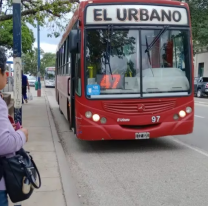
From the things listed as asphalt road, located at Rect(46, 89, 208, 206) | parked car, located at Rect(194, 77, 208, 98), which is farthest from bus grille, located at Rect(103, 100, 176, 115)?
parked car, located at Rect(194, 77, 208, 98)

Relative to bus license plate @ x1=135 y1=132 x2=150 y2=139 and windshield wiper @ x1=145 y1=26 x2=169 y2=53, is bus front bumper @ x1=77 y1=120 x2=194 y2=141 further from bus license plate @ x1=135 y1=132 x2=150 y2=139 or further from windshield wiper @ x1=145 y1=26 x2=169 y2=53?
windshield wiper @ x1=145 y1=26 x2=169 y2=53

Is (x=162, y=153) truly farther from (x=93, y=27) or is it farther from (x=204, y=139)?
(x=93, y=27)

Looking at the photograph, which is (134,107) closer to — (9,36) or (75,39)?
(75,39)

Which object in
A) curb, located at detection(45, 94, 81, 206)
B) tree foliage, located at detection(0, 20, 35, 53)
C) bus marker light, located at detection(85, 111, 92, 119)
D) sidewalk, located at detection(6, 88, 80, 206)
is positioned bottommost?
curb, located at detection(45, 94, 81, 206)

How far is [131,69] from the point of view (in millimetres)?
8094

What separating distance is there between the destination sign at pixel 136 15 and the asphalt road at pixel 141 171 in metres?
2.90

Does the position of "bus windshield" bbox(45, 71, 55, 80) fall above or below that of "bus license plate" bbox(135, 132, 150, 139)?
above

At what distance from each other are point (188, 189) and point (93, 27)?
4.03 m

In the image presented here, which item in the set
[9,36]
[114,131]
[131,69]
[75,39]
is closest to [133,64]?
[131,69]

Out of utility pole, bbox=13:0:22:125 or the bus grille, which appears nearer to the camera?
utility pole, bbox=13:0:22:125

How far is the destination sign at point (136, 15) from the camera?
313 inches

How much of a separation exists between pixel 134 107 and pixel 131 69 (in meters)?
0.83

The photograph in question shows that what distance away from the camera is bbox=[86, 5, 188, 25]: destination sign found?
7.96 metres

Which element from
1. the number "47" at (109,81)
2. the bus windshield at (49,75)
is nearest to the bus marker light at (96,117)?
the number "47" at (109,81)
